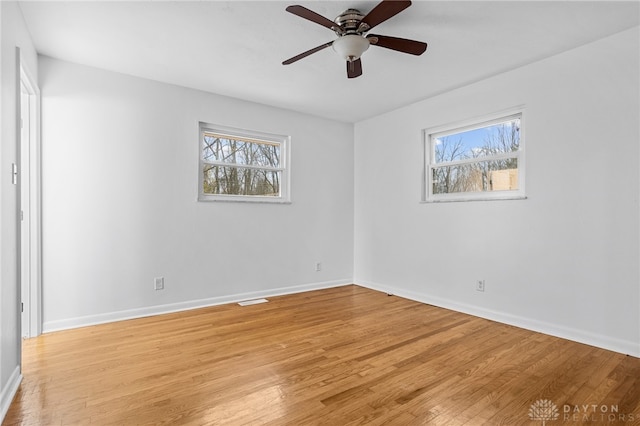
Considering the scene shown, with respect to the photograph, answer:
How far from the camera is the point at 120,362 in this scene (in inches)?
92.5

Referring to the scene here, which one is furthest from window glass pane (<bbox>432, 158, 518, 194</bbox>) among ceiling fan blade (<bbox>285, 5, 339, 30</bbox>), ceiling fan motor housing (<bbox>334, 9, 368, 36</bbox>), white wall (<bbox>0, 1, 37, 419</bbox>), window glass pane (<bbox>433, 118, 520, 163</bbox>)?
white wall (<bbox>0, 1, 37, 419</bbox>)

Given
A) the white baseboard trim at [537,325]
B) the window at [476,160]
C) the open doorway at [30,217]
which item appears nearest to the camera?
the white baseboard trim at [537,325]

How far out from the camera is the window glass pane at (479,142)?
3.35 m

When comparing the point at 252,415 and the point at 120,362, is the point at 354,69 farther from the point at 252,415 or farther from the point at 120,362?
the point at 120,362

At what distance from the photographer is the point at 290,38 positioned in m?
2.65

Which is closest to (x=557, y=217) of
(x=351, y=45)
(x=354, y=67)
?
(x=354, y=67)

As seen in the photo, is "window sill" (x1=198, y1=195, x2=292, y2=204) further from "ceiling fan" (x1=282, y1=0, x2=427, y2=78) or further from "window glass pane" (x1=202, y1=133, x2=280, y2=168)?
"ceiling fan" (x1=282, y1=0, x2=427, y2=78)

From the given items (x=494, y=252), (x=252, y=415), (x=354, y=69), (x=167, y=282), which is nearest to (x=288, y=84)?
(x=354, y=69)

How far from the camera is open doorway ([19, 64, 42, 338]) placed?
282cm

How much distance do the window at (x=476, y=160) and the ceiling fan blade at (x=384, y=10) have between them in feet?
6.27

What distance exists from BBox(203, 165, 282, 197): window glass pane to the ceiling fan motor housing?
2.25 metres

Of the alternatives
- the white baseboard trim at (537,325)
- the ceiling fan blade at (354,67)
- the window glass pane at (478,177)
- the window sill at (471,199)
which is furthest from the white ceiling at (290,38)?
the white baseboard trim at (537,325)

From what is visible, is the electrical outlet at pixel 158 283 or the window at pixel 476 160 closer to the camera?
the window at pixel 476 160

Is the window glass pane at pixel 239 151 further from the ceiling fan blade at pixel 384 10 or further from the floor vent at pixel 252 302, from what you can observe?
the ceiling fan blade at pixel 384 10
